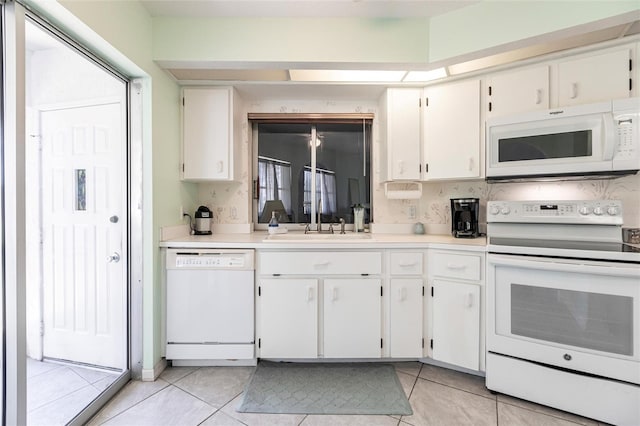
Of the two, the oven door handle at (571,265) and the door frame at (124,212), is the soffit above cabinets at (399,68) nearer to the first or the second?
the door frame at (124,212)

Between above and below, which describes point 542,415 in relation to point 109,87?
below

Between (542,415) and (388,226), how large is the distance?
5.07ft

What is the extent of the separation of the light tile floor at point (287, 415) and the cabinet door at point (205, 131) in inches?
58.9

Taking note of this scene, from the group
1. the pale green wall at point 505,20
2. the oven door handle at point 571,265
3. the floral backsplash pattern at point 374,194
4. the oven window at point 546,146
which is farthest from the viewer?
the floral backsplash pattern at point 374,194

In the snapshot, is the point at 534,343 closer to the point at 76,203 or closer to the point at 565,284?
the point at 565,284

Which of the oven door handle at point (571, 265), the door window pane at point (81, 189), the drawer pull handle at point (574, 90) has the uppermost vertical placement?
the drawer pull handle at point (574, 90)

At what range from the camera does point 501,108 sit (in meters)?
2.01

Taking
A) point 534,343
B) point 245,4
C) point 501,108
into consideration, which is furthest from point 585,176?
point 245,4

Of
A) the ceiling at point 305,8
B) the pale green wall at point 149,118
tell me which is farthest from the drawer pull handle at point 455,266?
the pale green wall at point 149,118

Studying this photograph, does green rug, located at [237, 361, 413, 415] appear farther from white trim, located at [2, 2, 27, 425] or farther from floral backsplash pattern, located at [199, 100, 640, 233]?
floral backsplash pattern, located at [199, 100, 640, 233]

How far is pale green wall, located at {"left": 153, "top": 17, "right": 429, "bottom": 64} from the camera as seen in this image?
6.19 ft

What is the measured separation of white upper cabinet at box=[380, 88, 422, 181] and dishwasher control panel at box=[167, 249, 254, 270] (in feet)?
4.50

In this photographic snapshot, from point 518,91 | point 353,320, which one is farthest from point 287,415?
point 518,91

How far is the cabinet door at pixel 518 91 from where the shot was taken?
1912mm
